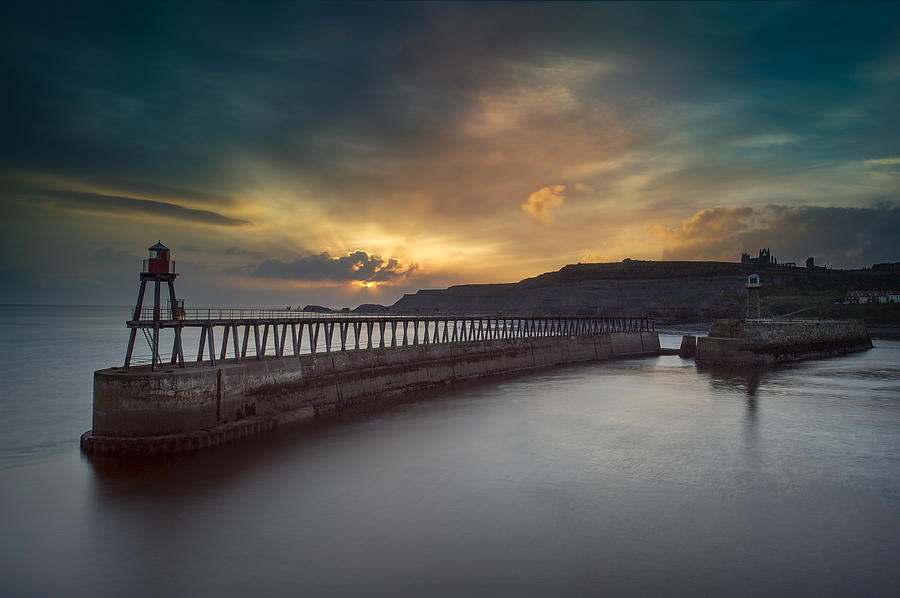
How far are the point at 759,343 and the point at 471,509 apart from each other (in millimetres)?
37618

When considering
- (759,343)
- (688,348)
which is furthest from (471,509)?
(688,348)

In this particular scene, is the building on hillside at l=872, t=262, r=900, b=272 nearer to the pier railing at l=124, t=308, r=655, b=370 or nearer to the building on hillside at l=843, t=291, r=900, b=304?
the building on hillside at l=843, t=291, r=900, b=304

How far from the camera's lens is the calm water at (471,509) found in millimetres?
8477

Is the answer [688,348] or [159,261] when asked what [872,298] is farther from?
[159,261]

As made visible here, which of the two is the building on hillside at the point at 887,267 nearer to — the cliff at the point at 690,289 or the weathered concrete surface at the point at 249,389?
the cliff at the point at 690,289

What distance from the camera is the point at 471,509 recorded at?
1138cm

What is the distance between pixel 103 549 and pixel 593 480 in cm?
1149

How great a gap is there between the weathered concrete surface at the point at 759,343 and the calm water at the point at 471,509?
1860 centimetres

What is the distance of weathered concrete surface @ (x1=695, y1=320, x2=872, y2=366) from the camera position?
3900 cm

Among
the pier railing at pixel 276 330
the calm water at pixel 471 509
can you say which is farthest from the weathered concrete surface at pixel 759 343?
the calm water at pixel 471 509

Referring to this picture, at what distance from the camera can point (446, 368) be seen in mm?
28672

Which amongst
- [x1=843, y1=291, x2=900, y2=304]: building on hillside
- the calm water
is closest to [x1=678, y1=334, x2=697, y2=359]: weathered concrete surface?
the calm water

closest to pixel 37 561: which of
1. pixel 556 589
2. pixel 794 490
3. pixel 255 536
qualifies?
pixel 255 536

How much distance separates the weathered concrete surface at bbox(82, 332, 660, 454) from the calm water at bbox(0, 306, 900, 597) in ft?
3.35
